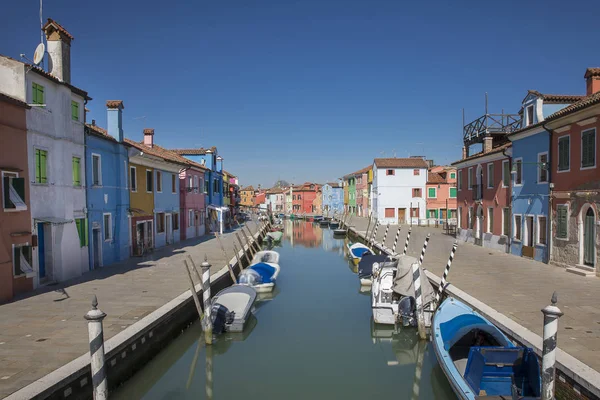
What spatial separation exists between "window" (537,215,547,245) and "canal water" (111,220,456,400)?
28.4 feet

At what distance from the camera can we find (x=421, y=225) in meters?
47.2

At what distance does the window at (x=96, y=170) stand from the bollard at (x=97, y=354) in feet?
40.6

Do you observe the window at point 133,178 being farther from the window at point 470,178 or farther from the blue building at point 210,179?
the window at point 470,178

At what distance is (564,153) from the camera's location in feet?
54.2

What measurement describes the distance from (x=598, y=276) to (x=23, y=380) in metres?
16.6

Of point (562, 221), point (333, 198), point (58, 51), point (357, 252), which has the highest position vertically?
point (58, 51)

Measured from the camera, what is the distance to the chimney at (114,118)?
20.0 meters

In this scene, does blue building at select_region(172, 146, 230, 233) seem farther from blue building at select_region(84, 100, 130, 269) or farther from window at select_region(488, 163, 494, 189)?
window at select_region(488, 163, 494, 189)

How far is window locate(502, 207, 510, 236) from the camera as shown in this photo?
21.9 m

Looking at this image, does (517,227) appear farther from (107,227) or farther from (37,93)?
(37,93)

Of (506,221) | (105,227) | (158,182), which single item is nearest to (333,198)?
(158,182)

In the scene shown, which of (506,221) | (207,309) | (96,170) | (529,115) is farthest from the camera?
(506,221)

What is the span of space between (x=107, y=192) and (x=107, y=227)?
5.12 ft

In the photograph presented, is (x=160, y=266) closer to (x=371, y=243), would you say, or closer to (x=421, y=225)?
(x=371, y=243)
